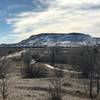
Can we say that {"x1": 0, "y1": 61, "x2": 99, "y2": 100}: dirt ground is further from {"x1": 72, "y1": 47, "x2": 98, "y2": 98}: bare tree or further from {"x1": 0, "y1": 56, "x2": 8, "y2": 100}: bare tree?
{"x1": 72, "y1": 47, "x2": 98, "y2": 98}: bare tree

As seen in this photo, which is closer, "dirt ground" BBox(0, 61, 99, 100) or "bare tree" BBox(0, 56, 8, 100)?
"dirt ground" BBox(0, 61, 99, 100)

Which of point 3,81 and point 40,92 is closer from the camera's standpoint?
point 3,81

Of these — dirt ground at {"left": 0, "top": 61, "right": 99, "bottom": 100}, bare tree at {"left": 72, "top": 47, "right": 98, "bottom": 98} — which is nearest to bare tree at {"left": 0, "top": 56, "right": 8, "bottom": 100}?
dirt ground at {"left": 0, "top": 61, "right": 99, "bottom": 100}

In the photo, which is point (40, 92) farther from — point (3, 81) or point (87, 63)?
point (87, 63)

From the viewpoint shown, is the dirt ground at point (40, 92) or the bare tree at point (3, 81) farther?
the bare tree at point (3, 81)

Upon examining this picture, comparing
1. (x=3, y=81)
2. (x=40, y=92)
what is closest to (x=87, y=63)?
(x=40, y=92)

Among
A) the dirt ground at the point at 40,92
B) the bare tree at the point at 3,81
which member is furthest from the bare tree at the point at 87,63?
the bare tree at the point at 3,81

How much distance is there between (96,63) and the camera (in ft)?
213

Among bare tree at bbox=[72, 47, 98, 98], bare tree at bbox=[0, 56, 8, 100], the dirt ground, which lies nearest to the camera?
the dirt ground

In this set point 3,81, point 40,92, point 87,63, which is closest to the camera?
point 3,81

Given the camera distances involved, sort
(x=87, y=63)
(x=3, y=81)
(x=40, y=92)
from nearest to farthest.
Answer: (x=3, y=81) → (x=40, y=92) → (x=87, y=63)

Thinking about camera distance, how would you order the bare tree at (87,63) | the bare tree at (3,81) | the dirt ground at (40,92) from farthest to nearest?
the bare tree at (87,63), the bare tree at (3,81), the dirt ground at (40,92)

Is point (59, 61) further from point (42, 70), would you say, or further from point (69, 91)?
point (69, 91)

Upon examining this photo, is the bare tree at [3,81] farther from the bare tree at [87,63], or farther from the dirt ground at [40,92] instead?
the bare tree at [87,63]
